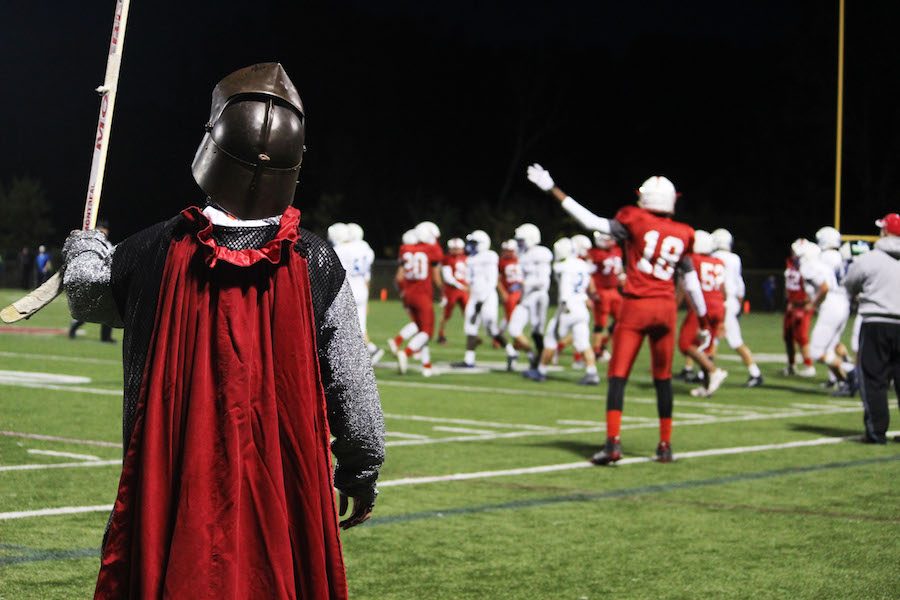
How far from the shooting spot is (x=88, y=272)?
3.64 metres

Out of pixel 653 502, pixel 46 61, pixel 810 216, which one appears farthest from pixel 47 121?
pixel 653 502

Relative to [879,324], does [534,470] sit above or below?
below

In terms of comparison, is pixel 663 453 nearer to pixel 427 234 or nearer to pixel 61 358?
pixel 427 234

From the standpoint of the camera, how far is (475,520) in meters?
7.91

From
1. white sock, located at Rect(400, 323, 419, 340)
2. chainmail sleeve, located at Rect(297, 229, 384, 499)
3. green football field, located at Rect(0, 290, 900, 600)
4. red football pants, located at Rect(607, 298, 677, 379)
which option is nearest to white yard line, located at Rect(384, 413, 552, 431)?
green football field, located at Rect(0, 290, 900, 600)

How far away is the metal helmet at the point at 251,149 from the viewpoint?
11.9ft

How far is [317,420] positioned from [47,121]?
5581cm

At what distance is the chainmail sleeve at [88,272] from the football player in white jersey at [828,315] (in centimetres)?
1339

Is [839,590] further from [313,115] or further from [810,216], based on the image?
[313,115]

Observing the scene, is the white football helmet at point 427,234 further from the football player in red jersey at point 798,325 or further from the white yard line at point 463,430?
the white yard line at point 463,430

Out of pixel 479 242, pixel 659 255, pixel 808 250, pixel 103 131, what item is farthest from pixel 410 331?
pixel 103 131

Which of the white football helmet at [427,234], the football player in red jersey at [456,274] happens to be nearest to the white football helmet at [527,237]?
→ the white football helmet at [427,234]

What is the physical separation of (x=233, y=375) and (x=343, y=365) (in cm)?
36

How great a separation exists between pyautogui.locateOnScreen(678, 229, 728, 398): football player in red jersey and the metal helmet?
42.8ft
